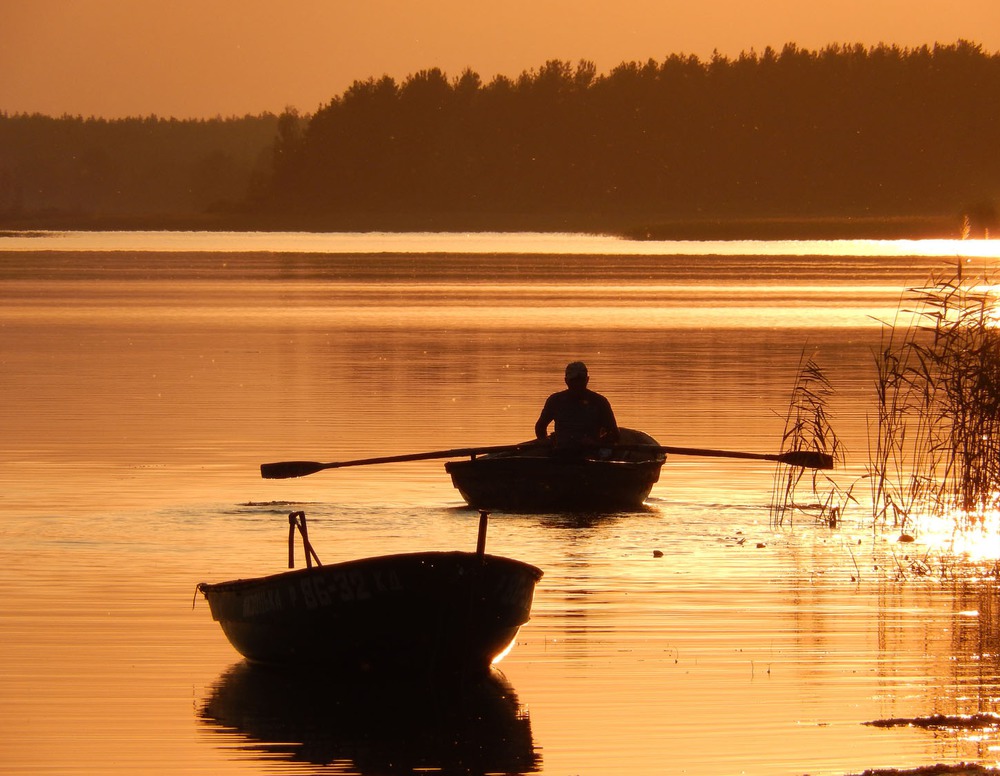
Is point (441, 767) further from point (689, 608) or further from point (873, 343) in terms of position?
point (873, 343)

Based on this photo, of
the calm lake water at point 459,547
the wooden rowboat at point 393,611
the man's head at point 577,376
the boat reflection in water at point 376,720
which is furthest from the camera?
the man's head at point 577,376

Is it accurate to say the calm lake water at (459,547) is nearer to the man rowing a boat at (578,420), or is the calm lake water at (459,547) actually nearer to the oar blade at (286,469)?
the oar blade at (286,469)

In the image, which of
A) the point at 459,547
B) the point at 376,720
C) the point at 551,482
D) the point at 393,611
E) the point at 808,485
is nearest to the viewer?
the point at 376,720

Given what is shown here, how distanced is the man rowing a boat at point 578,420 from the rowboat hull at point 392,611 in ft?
23.4

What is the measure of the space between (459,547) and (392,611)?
5562 mm

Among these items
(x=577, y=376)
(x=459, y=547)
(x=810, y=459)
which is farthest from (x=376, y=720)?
(x=810, y=459)

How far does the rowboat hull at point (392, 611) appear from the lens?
12234 millimetres

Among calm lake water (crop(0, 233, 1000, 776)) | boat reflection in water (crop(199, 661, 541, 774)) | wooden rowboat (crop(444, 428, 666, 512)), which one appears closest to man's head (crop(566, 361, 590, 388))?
wooden rowboat (crop(444, 428, 666, 512))

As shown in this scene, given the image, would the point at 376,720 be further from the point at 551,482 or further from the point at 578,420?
the point at 578,420

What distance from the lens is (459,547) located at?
703 inches

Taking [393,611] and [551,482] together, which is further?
[551,482]

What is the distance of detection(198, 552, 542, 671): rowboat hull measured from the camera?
12234 millimetres

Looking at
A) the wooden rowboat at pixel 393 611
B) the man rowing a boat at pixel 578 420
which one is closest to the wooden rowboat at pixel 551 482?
the man rowing a boat at pixel 578 420

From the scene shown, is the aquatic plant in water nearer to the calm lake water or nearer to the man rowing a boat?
the calm lake water
